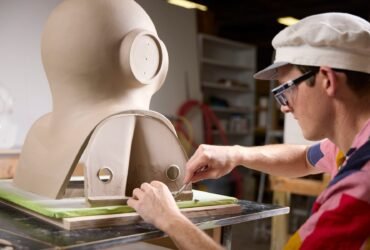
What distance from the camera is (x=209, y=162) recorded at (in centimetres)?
140

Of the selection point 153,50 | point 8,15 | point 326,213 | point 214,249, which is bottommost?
point 214,249

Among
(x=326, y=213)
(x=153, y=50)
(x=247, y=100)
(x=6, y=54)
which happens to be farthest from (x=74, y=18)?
(x=247, y=100)

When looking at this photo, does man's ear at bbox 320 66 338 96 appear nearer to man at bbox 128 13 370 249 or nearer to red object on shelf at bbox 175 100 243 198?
man at bbox 128 13 370 249

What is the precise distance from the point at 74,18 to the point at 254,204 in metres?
0.81

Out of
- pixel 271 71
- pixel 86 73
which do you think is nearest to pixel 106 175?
pixel 86 73

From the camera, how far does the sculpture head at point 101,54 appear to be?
4.18 ft

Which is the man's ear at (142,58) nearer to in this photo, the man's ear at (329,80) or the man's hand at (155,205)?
the man's hand at (155,205)

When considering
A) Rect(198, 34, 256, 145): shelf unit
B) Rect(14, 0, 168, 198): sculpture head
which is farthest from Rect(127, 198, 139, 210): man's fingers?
Rect(198, 34, 256, 145): shelf unit

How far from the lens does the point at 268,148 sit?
1.61 meters

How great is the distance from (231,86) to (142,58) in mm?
5015

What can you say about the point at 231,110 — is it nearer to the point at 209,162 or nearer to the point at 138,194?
the point at 209,162

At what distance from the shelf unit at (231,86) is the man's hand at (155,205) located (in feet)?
15.8

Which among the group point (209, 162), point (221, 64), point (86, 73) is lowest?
point (209, 162)

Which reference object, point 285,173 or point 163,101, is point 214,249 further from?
point 163,101
